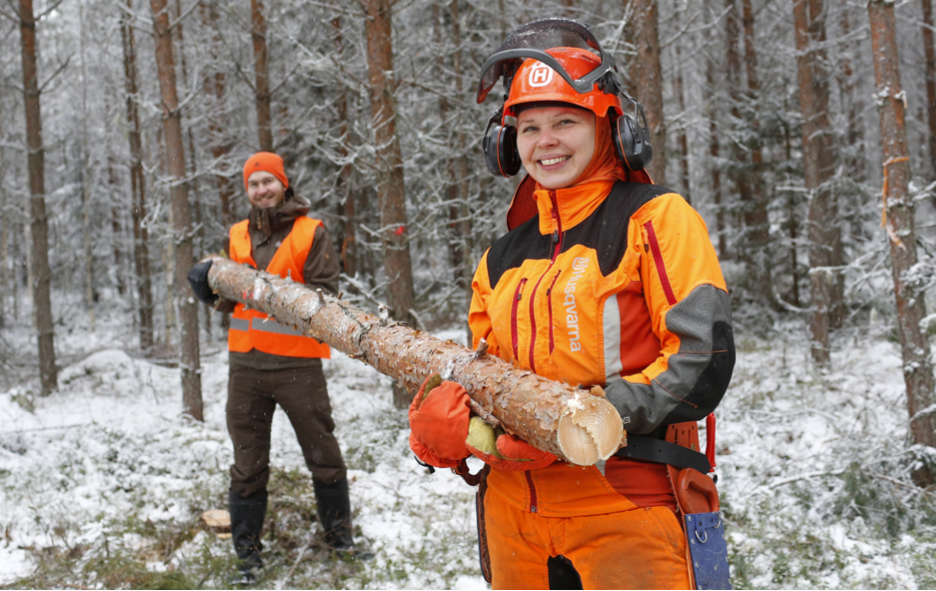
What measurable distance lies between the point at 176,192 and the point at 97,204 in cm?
2121

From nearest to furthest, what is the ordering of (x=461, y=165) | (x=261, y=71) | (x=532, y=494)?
1. (x=532, y=494)
2. (x=261, y=71)
3. (x=461, y=165)

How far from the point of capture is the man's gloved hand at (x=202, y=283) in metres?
4.82

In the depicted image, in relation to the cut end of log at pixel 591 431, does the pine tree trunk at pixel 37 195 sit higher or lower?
higher

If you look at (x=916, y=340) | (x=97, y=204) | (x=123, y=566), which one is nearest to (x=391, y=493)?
(x=123, y=566)

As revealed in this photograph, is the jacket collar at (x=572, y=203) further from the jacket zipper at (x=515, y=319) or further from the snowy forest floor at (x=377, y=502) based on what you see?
the snowy forest floor at (x=377, y=502)

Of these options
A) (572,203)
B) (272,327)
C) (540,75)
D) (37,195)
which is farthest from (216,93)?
(572,203)

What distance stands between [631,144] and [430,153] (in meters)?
12.0

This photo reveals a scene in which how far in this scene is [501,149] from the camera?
2.41 meters

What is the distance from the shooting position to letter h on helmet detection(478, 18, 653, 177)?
6.37 ft

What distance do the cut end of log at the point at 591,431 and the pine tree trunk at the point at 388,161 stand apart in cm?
575

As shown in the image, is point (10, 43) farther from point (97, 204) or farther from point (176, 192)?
point (97, 204)

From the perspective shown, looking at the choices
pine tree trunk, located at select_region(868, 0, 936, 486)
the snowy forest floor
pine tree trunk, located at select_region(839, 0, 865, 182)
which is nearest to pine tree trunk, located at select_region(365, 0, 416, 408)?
the snowy forest floor

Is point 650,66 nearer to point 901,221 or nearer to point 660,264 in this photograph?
point 901,221

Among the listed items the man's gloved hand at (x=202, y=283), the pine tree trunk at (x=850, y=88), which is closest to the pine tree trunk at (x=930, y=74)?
the pine tree trunk at (x=850, y=88)
